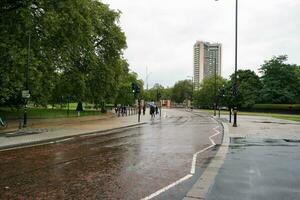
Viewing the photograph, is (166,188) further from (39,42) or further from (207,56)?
(207,56)

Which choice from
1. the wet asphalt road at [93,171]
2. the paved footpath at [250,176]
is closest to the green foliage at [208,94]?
the wet asphalt road at [93,171]

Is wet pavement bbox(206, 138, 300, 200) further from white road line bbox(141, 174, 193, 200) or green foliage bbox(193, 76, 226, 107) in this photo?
green foliage bbox(193, 76, 226, 107)

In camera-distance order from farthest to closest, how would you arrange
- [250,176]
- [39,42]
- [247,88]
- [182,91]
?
[182,91], [247,88], [39,42], [250,176]

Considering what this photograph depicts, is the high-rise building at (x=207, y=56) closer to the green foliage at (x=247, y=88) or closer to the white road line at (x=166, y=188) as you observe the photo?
the green foliage at (x=247, y=88)

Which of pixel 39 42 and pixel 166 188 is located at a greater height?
pixel 39 42

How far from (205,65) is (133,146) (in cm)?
18184

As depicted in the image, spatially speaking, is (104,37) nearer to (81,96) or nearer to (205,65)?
(81,96)

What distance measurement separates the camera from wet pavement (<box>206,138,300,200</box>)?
830 cm

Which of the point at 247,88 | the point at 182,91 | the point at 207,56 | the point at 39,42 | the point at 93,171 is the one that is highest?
the point at 207,56

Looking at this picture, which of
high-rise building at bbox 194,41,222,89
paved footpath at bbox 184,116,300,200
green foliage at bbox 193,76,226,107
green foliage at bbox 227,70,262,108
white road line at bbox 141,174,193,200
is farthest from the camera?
high-rise building at bbox 194,41,222,89

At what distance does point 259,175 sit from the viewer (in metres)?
10.6

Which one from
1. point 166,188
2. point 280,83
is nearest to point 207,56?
point 280,83

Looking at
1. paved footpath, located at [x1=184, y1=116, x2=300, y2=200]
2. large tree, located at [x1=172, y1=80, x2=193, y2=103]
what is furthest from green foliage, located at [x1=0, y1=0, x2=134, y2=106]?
large tree, located at [x1=172, y1=80, x2=193, y2=103]

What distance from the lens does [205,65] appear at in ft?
646
